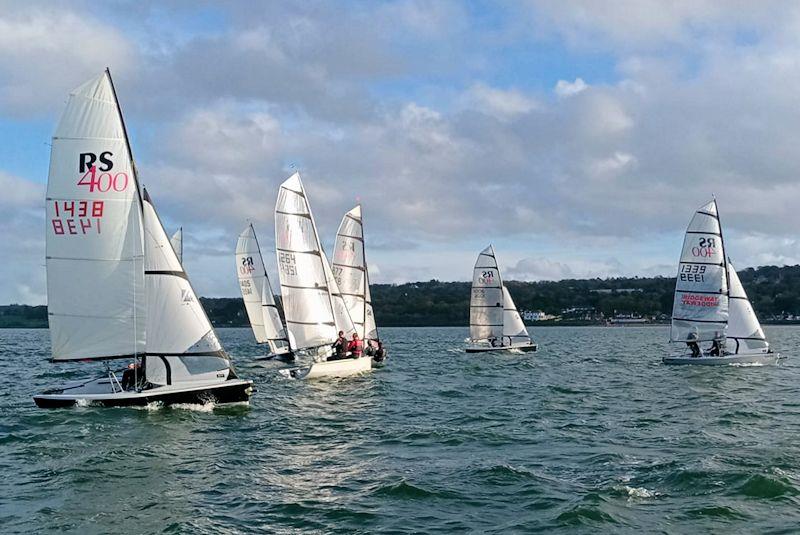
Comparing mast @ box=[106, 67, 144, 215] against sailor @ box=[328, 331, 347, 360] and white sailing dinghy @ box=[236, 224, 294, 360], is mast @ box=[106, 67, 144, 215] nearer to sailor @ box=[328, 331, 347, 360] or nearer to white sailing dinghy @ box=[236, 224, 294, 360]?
sailor @ box=[328, 331, 347, 360]

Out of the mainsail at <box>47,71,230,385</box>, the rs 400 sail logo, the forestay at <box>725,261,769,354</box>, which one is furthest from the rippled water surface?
the rs 400 sail logo

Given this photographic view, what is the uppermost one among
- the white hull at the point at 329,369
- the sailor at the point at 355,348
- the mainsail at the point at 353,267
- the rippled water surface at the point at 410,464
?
the mainsail at the point at 353,267

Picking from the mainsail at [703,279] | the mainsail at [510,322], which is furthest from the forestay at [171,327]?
the mainsail at [510,322]

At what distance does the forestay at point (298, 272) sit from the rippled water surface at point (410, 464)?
22.9ft

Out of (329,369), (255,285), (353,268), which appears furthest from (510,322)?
(329,369)

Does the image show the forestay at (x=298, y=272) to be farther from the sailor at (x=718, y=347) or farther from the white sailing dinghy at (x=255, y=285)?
the sailor at (x=718, y=347)

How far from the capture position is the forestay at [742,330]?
39.5m

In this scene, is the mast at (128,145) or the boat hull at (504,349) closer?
the mast at (128,145)

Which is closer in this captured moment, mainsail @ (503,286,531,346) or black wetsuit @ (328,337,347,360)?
black wetsuit @ (328,337,347,360)

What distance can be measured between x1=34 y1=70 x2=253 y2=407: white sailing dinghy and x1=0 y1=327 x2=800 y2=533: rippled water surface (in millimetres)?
1134

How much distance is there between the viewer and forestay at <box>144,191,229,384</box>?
2125cm

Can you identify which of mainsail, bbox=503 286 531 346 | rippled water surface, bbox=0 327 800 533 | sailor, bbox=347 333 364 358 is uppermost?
mainsail, bbox=503 286 531 346

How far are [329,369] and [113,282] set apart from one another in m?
11.5

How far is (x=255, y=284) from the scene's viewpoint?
48.7m
